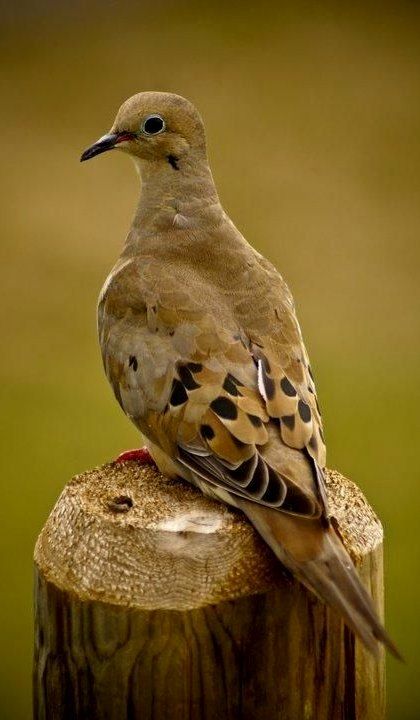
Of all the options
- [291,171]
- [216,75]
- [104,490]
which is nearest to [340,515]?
[104,490]

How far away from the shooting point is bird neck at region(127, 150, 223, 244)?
15.1ft

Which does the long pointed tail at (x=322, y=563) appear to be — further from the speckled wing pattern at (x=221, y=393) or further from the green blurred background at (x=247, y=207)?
the green blurred background at (x=247, y=207)

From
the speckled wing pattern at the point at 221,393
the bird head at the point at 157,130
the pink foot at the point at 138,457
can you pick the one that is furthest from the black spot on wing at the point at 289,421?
the bird head at the point at 157,130

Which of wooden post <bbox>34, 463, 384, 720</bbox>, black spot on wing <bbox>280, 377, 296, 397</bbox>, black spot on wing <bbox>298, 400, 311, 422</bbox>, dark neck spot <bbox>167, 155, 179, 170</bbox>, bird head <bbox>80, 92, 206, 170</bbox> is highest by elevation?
bird head <bbox>80, 92, 206, 170</bbox>

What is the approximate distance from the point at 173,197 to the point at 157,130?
0.86ft

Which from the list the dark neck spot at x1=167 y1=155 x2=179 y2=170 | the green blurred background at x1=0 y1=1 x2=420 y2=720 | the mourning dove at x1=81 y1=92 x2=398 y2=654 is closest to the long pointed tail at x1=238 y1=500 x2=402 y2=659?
the mourning dove at x1=81 y1=92 x2=398 y2=654

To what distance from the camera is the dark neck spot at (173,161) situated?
4657 mm

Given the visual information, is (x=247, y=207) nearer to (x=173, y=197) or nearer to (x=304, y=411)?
(x=173, y=197)

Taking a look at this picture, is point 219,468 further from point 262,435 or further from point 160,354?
point 160,354

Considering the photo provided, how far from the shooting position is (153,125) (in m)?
4.57

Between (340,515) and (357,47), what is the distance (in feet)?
22.2

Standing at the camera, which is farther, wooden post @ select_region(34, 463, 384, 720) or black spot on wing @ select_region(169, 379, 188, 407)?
black spot on wing @ select_region(169, 379, 188, 407)

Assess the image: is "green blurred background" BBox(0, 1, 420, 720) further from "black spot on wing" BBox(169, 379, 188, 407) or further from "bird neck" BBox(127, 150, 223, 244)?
"black spot on wing" BBox(169, 379, 188, 407)

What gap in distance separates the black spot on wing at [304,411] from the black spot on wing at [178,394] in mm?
370
